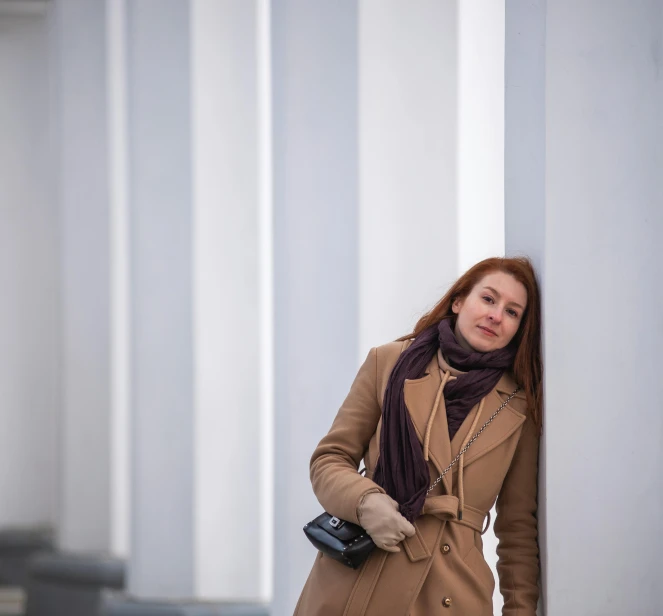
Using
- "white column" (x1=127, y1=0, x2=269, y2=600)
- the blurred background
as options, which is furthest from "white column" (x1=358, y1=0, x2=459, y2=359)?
"white column" (x1=127, y1=0, x2=269, y2=600)

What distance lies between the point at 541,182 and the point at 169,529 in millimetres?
2948

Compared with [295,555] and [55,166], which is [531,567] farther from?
[55,166]

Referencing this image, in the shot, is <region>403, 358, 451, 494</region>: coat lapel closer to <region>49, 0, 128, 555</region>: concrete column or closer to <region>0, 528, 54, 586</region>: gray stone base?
<region>49, 0, 128, 555</region>: concrete column

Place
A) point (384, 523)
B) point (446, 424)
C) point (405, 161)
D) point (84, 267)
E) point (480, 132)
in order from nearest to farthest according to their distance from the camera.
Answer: point (384, 523)
point (446, 424)
point (405, 161)
point (480, 132)
point (84, 267)

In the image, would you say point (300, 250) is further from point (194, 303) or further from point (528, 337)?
point (528, 337)

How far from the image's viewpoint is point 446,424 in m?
2.14

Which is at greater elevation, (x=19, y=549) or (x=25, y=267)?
(x=25, y=267)

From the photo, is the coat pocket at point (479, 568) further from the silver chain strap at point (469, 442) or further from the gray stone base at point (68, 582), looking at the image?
the gray stone base at point (68, 582)

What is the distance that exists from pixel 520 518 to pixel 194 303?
7.92 feet

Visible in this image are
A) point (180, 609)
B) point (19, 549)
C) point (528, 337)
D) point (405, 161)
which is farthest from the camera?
point (19, 549)

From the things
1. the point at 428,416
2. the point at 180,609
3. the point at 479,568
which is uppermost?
the point at 428,416

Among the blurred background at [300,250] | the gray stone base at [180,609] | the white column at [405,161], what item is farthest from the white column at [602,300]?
the gray stone base at [180,609]

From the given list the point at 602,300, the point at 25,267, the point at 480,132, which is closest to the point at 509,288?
the point at 602,300

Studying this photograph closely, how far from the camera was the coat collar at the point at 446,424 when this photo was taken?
6.97 feet
